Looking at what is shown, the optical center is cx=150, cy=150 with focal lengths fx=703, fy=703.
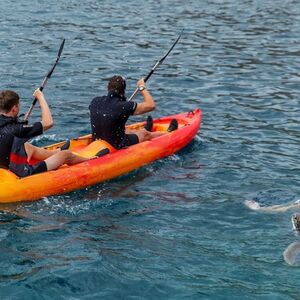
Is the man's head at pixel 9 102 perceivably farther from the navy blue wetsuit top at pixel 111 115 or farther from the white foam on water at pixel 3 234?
the navy blue wetsuit top at pixel 111 115

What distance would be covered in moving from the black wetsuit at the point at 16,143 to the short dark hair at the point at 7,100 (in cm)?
16

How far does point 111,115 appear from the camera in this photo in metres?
11.2

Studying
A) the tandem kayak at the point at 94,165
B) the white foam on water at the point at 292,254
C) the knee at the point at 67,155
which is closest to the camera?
the white foam on water at the point at 292,254

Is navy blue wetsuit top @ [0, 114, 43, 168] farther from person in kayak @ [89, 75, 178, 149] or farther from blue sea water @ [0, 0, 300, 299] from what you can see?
person in kayak @ [89, 75, 178, 149]

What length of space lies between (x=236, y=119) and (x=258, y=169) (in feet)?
10.2

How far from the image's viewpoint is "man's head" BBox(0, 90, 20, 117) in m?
9.31

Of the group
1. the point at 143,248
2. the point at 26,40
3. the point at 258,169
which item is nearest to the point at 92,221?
the point at 143,248

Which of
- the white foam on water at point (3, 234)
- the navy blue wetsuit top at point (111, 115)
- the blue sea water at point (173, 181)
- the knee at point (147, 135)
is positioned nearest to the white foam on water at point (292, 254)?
the blue sea water at point (173, 181)

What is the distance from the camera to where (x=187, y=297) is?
286 inches

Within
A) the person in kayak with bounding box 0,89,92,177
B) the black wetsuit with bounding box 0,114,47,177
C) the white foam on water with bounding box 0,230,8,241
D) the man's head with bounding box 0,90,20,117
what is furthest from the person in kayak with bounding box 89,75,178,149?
the white foam on water with bounding box 0,230,8,241

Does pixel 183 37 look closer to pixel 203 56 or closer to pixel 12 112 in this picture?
pixel 203 56

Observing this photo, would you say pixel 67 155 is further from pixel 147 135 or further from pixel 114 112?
pixel 147 135

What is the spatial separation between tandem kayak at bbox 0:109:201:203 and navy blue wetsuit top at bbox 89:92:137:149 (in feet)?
0.53

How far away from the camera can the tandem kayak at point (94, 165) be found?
9844 mm
